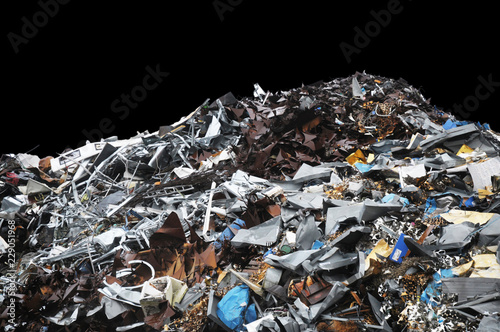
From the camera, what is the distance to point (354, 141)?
257 inches

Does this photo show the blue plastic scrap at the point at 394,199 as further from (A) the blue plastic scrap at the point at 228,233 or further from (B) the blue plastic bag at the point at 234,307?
(B) the blue plastic bag at the point at 234,307

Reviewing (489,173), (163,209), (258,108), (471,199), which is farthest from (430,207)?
(258,108)

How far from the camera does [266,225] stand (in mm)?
4523

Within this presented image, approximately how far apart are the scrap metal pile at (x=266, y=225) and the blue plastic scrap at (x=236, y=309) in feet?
0.04

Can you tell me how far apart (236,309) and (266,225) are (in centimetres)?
98

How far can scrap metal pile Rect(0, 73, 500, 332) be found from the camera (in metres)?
3.62

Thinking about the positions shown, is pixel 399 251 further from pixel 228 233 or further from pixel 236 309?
pixel 228 233

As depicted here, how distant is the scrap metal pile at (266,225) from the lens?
3.62 meters

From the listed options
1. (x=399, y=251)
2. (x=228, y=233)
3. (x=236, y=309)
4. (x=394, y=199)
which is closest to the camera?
(x=399, y=251)

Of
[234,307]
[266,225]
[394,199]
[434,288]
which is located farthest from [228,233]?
[434,288]

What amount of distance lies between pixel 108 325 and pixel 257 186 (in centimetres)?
222

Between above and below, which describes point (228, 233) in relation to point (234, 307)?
above

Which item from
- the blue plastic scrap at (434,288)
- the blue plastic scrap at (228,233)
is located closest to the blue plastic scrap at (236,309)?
the blue plastic scrap at (228,233)

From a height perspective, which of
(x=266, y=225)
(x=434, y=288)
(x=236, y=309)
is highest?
(x=266, y=225)
